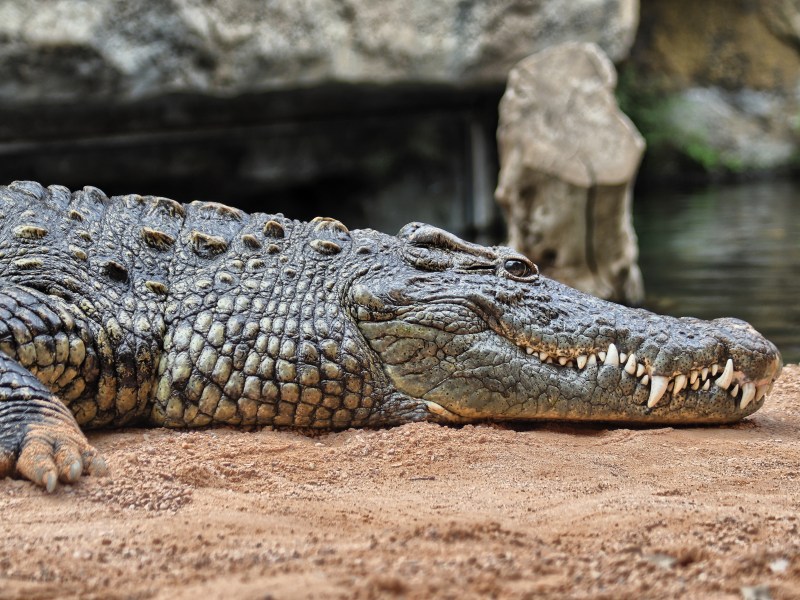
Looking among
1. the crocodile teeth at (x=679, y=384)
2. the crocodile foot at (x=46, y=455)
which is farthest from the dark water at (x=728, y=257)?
the crocodile foot at (x=46, y=455)

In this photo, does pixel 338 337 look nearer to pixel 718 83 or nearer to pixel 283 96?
pixel 283 96

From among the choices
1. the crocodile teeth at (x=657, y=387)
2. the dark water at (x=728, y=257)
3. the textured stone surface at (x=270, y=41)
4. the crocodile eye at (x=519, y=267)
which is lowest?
the dark water at (x=728, y=257)

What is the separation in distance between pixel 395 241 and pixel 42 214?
1.30 metres

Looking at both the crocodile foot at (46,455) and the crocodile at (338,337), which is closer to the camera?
the crocodile foot at (46,455)

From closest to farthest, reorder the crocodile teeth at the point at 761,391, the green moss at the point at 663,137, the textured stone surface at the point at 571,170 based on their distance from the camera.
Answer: the crocodile teeth at the point at 761,391 < the textured stone surface at the point at 571,170 < the green moss at the point at 663,137

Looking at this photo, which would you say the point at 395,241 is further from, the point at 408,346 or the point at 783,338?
the point at 783,338

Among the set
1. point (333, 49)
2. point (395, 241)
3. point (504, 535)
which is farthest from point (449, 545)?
point (333, 49)

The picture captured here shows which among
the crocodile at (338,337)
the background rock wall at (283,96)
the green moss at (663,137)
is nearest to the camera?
the crocodile at (338,337)

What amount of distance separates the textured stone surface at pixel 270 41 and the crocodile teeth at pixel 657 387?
17.9ft

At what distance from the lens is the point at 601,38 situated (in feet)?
32.1

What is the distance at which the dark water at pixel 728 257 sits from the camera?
646 centimetres

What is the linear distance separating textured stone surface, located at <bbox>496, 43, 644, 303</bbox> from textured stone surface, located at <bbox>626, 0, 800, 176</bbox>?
32.7 feet

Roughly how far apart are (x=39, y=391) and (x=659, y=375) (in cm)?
206

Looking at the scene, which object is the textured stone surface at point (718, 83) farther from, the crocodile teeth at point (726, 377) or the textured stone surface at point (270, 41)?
the crocodile teeth at point (726, 377)
